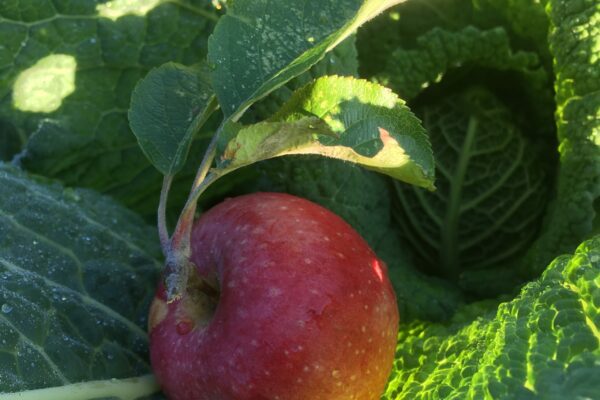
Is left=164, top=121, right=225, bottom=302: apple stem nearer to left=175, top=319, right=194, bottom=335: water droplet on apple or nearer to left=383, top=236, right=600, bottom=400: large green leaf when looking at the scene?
left=175, top=319, right=194, bottom=335: water droplet on apple

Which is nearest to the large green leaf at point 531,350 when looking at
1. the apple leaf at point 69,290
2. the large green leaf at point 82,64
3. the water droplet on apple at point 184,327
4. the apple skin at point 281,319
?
the apple skin at point 281,319

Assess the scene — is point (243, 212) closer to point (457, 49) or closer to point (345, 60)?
point (345, 60)

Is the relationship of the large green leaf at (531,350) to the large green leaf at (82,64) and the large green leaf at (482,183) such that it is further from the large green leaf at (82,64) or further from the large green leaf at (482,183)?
the large green leaf at (82,64)

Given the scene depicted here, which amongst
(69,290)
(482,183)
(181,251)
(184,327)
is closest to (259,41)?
(181,251)

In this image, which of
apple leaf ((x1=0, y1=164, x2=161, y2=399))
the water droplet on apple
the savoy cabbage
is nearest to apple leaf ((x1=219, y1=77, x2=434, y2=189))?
the savoy cabbage

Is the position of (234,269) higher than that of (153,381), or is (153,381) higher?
(234,269)

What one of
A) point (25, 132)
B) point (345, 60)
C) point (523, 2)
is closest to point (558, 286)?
point (345, 60)

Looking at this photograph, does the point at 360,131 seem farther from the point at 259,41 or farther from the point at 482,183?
the point at 482,183
